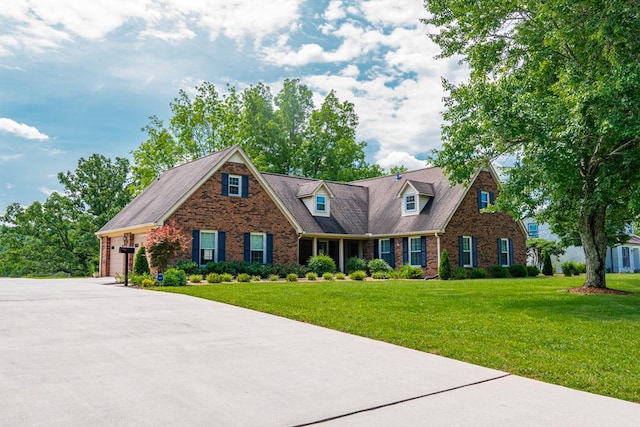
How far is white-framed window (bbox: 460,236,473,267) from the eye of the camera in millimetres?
27656

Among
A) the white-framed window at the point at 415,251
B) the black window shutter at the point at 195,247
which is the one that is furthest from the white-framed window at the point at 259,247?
the white-framed window at the point at 415,251

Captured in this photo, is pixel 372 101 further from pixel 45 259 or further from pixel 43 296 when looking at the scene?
pixel 45 259

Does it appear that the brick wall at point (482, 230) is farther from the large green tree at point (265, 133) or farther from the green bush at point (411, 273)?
the large green tree at point (265, 133)

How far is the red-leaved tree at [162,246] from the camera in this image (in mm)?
20234

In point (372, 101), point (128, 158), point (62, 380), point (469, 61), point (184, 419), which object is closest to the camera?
point (184, 419)

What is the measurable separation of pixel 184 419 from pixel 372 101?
74.9ft

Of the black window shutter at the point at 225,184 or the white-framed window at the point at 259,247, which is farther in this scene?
the white-framed window at the point at 259,247

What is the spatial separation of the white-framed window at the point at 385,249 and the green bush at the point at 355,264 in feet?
4.41

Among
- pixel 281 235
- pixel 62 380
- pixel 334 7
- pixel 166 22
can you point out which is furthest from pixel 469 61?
pixel 62 380

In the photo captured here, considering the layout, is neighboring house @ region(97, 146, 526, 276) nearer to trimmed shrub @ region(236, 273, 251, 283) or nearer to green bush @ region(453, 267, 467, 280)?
green bush @ region(453, 267, 467, 280)

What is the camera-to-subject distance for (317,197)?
2902 cm

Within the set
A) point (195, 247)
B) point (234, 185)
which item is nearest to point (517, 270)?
point (234, 185)

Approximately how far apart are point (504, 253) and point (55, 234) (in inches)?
1264

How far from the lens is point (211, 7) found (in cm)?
1391
